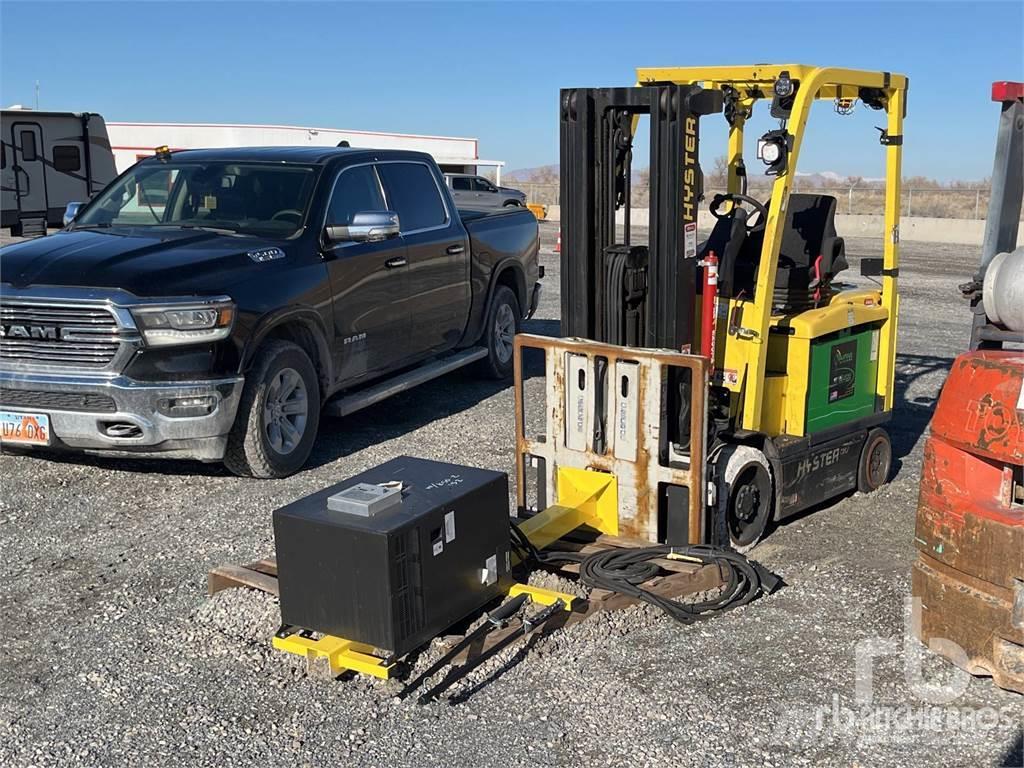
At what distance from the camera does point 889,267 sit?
663 centimetres

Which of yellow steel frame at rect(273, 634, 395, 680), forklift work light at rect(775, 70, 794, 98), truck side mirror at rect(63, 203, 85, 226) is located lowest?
yellow steel frame at rect(273, 634, 395, 680)

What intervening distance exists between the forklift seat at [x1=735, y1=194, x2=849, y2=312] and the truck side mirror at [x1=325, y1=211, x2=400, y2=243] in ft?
7.82

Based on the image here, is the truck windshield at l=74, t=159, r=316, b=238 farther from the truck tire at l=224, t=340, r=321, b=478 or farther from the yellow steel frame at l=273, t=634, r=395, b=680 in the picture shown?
the yellow steel frame at l=273, t=634, r=395, b=680

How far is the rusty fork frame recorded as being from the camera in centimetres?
525

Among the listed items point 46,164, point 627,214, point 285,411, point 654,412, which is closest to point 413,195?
point 285,411

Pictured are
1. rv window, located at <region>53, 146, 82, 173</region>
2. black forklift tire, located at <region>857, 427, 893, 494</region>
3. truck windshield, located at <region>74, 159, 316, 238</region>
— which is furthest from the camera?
rv window, located at <region>53, 146, 82, 173</region>

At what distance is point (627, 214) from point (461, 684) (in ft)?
8.71

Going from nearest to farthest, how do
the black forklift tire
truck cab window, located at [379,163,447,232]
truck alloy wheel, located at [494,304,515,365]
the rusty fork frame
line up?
the rusty fork frame < the black forklift tire < truck cab window, located at [379,163,447,232] < truck alloy wheel, located at [494,304,515,365]

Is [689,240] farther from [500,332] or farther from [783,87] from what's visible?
Answer: [500,332]

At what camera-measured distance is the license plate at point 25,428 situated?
6.45 m

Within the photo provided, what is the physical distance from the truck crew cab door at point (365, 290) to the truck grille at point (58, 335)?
1.57 m

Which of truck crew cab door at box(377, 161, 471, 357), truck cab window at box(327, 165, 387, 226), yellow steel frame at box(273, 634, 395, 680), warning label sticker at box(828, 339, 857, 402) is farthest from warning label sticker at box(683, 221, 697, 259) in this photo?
truck crew cab door at box(377, 161, 471, 357)

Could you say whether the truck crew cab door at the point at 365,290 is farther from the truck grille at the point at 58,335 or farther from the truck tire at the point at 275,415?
the truck grille at the point at 58,335

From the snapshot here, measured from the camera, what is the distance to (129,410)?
20.7ft
